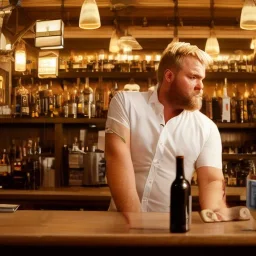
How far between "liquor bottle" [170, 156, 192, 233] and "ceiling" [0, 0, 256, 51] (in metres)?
3.68

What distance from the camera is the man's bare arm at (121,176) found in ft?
8.04

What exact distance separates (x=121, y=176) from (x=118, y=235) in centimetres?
64

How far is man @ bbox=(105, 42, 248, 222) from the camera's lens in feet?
8.20

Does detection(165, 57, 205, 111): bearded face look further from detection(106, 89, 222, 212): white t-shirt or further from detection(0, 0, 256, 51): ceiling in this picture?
detection(0, 0, 256, 51): ceiling

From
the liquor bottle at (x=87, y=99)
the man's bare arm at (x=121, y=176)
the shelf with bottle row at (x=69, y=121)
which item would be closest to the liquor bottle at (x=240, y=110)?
the shelf with bottle row at (x=69, y=121)

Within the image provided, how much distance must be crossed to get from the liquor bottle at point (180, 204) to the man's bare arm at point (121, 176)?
1.81 ft

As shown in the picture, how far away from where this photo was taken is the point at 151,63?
577cm

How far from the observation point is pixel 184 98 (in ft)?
8.32

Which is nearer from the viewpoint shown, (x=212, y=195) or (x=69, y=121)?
(x=212, y=195)

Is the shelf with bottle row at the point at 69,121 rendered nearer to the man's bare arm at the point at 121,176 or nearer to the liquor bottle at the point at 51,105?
the liquor bottle at the point at 51,105

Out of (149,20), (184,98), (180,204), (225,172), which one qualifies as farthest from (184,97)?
(149,20)

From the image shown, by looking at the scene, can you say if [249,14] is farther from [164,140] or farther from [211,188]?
[211,188]

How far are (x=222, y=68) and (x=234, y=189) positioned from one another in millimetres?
1594

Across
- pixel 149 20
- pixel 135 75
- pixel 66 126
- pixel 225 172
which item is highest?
pixel 149 20
